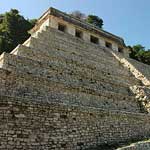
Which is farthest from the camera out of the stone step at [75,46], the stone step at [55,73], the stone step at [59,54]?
the stone step at [75,46]

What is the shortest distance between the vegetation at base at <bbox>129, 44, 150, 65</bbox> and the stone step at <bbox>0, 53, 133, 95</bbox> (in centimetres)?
1657

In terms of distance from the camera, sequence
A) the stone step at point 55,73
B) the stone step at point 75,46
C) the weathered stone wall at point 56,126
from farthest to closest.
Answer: the stone step at point 75,46
the stone step at point 55,73
the weathered stone wall at point 56,126

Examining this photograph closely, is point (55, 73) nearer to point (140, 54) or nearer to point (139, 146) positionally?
point (139, 146)

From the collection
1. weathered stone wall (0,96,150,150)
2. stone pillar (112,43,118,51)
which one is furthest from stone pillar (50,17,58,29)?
weathered stone wall (0,96,150,150)

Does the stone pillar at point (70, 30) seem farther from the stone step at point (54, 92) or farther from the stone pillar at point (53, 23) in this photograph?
the stone step at point (54, 92)

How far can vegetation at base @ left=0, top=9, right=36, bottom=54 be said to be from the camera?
22.4 metres

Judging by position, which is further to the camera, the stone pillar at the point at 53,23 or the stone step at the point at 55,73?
the stone pillar at the point at 53,23

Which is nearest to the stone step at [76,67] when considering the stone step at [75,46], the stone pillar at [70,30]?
the stone step at [75,46]

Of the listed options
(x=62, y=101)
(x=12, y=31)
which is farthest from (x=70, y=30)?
(x=62, y=101)

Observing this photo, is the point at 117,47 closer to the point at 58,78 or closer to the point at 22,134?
the point at 58,78

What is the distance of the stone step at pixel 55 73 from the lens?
32.3 feet

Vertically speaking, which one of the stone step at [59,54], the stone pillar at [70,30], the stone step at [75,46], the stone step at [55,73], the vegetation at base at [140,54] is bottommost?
the stone step at [55,73]

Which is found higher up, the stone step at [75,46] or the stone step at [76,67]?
the stone step at [75,46]

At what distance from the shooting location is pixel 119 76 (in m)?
15.4
